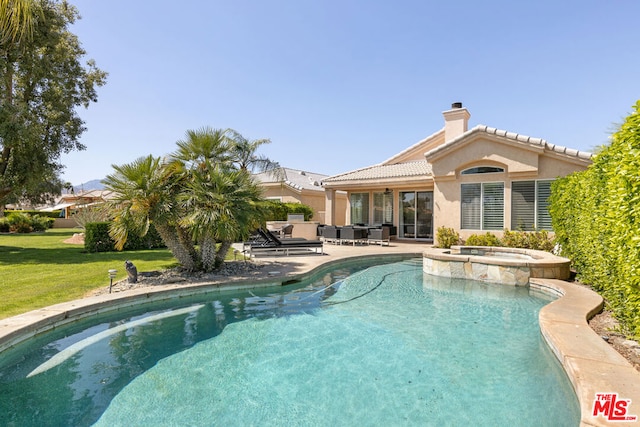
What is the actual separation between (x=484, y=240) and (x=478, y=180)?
3.19 metres

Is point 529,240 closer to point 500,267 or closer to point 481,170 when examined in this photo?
point 481,170

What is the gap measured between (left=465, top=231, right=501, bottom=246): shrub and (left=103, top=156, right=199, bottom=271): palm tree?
13.9 metres

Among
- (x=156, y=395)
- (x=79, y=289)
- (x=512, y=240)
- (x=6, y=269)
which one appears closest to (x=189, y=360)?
(x=156, y=395)

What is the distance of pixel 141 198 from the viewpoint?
32.0 ft

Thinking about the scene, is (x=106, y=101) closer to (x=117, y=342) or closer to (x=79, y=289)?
(x=79, y=289)

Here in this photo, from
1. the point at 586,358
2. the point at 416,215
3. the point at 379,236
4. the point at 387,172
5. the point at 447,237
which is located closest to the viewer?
the point at 586,358

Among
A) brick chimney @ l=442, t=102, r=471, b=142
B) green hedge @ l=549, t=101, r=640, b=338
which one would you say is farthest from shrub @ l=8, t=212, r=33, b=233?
green hedge @ l=549, t=101, r=640, b=338

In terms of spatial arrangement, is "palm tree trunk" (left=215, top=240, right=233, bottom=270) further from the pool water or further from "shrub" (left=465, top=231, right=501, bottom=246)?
"shrub" (left=465, top=231, right=501, bottom=246)

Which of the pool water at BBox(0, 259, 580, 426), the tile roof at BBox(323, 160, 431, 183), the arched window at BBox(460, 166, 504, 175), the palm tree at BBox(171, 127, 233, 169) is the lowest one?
the pool water at BBox(0, 259, 580, 426)

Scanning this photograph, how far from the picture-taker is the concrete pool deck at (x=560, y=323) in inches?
147

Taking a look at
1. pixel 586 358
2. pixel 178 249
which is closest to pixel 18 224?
Result: pixel 178 249

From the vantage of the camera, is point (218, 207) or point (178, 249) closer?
point (218, 207)

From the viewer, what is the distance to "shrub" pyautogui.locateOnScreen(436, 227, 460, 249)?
58.9ft

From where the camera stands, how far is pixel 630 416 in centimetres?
319
